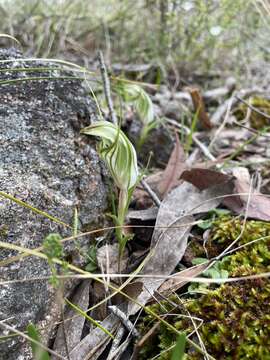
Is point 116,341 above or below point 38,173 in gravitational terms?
below

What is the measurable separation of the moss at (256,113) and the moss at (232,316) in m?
1.46

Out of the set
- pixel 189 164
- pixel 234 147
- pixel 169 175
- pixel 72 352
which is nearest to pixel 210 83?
pixel 234 147

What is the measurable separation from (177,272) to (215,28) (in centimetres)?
218

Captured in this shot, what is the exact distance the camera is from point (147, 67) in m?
2.96

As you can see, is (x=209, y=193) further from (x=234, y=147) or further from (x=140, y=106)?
(x=234, y=147)

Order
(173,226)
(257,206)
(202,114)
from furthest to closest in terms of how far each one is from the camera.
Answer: (202,114) → (257,206) → (173,226)

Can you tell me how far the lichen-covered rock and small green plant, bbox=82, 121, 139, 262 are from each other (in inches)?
6.2

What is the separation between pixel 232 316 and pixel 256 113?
1.80 metres

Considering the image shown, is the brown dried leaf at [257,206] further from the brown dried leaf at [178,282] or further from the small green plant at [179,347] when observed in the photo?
the small green plant at [179,347]

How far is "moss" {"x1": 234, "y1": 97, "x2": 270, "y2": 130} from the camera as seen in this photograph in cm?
245

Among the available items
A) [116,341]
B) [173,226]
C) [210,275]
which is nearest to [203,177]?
[173,226]

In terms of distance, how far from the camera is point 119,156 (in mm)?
1112

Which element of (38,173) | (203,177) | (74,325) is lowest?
(74,325)

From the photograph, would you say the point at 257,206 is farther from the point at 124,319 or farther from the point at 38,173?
the point at 38,173
